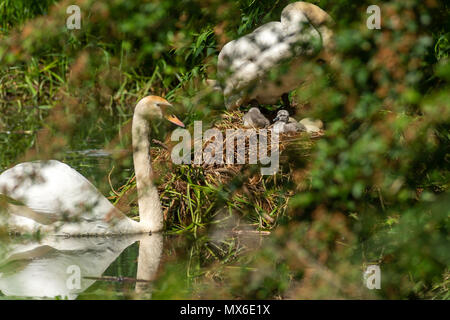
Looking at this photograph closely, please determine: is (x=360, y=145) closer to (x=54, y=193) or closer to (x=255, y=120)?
(x=54, y=193)

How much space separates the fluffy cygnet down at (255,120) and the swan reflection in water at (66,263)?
112 centimetres

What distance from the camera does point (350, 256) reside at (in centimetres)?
306

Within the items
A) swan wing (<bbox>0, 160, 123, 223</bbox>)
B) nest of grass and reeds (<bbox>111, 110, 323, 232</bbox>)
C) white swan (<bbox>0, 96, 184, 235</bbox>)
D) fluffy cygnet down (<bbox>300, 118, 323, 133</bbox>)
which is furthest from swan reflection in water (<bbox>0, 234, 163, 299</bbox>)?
fluffy cygnet down (<bbox>300, 118, 323, 133</bbox>)

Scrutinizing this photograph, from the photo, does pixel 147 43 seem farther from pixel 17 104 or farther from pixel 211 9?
pixel 17 104

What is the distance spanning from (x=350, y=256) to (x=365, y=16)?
869 millimetres

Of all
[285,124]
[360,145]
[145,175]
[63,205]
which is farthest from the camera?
[285,124]

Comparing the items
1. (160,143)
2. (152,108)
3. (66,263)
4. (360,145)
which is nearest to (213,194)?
(160,143)

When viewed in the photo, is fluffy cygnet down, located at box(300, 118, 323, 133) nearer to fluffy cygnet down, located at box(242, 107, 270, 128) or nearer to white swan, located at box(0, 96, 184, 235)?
fluffy cygnet down, located at box(242, 107, 270, 128)

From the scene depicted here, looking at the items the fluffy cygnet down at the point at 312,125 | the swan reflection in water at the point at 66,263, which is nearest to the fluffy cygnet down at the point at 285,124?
the fluffy cygnet down at the point at 312,125

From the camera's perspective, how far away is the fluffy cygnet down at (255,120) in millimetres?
5688

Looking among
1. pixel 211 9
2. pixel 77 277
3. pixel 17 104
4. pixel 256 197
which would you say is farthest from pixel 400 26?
pixel 17 104

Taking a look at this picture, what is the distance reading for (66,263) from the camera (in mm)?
4457

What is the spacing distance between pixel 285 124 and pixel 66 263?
185 cm
